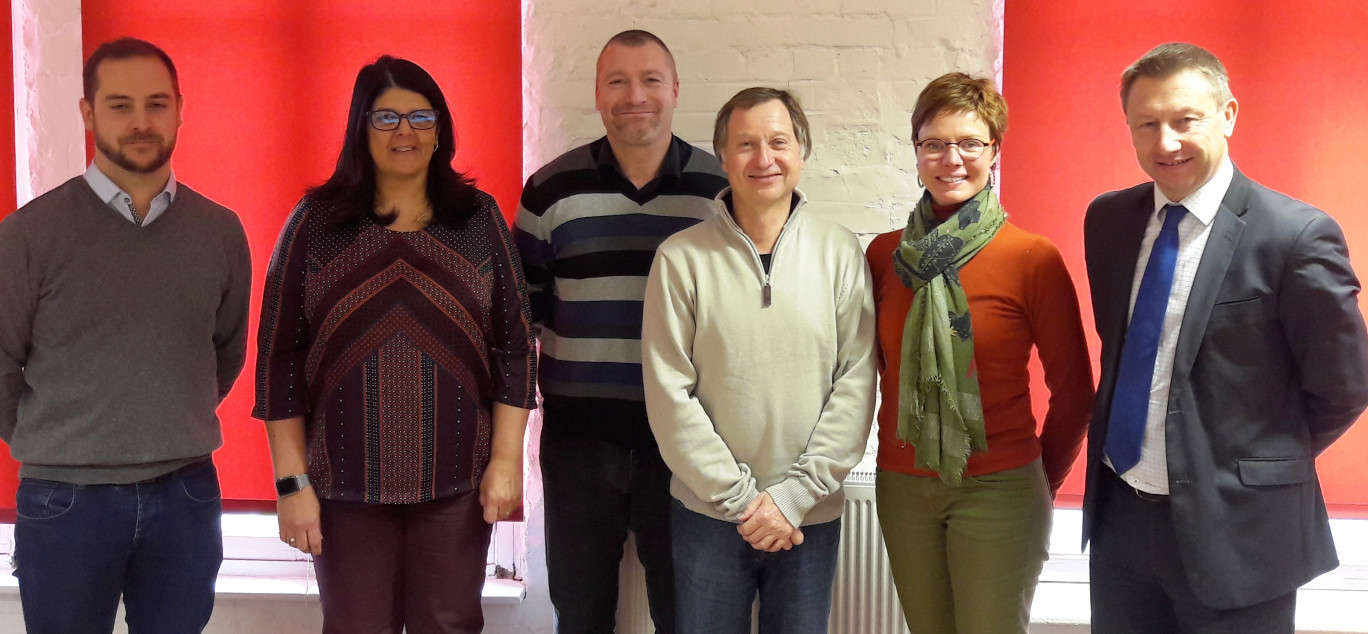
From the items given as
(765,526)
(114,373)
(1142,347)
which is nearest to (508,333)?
(765,526)

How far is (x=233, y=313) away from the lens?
76.6 inches

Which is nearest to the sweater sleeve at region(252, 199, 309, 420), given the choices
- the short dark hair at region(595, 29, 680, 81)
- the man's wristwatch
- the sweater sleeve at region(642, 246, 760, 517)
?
the man's wristwatch

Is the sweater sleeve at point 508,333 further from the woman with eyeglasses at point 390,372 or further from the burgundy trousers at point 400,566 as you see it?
the burgundy trousers at point 400,566

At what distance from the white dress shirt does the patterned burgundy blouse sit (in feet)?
4.11

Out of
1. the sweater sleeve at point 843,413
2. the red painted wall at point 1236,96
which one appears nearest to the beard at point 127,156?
the sweater sleeve at point 843,413

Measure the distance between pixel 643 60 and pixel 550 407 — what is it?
0.82m

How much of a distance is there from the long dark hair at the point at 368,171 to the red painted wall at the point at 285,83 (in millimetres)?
645

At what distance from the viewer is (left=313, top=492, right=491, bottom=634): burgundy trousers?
173 centimetres

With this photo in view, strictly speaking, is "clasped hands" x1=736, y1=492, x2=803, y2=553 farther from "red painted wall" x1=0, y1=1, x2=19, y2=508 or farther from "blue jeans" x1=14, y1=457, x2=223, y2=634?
"red painted wall" x1=0, y1=1, x2=19, y2=508

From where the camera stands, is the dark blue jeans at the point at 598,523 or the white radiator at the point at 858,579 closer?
the dark blue jeans at the point at 598,523

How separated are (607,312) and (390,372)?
19.3 inches

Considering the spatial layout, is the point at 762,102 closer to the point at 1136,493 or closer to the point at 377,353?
the point at 377,353

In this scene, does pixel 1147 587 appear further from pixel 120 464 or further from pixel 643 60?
pixel 120 464

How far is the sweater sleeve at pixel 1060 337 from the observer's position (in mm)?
1642
